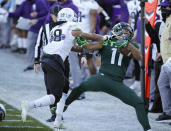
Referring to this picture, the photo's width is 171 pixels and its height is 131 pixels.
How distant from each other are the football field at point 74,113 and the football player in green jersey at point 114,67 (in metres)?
1.13

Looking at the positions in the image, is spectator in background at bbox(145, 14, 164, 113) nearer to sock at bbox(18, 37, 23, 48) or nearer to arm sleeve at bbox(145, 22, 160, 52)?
arm sleeve at bbox(145, 22, 160, 52)

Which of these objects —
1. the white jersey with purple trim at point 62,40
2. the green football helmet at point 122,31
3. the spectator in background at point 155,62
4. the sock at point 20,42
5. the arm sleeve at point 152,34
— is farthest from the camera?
the sock at point 20,42

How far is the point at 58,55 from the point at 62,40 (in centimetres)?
23

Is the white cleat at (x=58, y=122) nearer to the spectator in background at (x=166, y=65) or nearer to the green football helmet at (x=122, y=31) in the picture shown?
the green football helmet at (x=122, y=31)

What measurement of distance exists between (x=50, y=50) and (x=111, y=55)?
44.6 inches

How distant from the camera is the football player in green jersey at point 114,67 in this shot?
829cm

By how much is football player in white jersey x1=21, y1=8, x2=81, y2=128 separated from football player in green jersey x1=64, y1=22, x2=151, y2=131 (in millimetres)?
510

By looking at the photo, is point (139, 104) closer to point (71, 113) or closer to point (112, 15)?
point (71, 113)

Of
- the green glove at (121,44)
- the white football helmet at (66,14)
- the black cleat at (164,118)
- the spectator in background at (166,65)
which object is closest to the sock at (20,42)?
the spectator in background at (166,65)

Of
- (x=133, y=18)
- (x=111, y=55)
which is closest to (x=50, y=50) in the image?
(x=111, y=55)

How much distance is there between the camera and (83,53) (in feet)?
31.7

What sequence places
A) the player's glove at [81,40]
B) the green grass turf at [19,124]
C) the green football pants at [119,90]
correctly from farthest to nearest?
the green grass turf at [19,124]
the player's glove at [81,40]
the green football pants at [119,90]

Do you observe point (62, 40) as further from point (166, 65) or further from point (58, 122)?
point (166, 65)

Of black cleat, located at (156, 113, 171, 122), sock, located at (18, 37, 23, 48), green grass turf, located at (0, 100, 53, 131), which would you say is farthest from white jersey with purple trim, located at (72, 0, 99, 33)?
sock, located at (18, 37, 23, 48)
